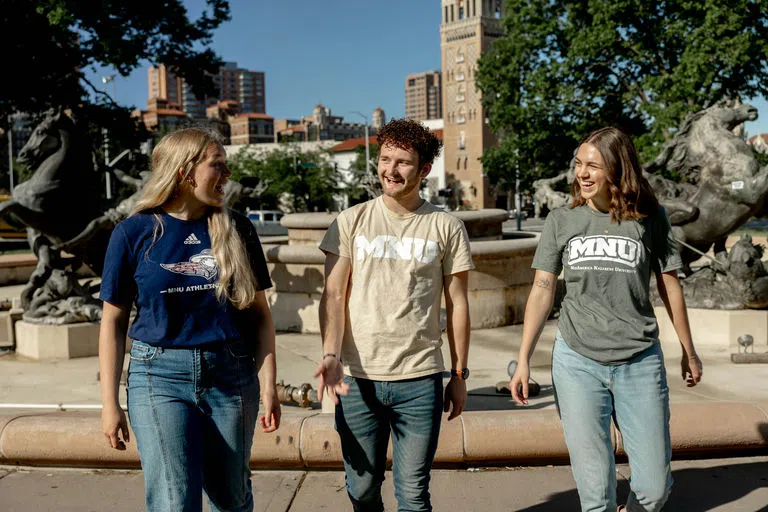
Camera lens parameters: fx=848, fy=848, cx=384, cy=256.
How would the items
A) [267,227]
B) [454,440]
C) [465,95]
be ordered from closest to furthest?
1. [454,440]
2. [267,227]
3. [465,95]

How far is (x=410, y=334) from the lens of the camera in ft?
9.87

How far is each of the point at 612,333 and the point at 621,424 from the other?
0.35m

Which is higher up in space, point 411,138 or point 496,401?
point 411,138

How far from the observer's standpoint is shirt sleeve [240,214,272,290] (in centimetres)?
294

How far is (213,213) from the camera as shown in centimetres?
286

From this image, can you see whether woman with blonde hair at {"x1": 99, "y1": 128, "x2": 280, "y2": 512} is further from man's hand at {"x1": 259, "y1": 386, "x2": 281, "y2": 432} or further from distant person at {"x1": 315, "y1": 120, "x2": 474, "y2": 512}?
distant person at {"x1": 315, "y1": 120, "x2": 474, "y2": 512}

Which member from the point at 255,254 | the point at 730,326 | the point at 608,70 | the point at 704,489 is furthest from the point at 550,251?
the point at 608,70

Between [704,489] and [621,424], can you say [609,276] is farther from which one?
[704,489]

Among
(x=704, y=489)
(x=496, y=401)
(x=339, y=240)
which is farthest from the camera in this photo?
(x=496, y=401)

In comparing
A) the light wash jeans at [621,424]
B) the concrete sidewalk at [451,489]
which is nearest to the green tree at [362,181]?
the light wash jeans at [621,424]

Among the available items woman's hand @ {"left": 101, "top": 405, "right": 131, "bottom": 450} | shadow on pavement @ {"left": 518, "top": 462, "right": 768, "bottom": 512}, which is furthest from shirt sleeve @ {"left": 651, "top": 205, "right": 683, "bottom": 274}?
woman's hand @ {"left": 101, "top": 405, "right": 131, "bottom": 450}

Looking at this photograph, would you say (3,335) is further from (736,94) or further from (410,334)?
(736,94)

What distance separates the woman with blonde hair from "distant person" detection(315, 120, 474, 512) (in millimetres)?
367

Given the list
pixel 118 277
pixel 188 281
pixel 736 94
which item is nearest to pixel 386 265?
pixel 188 281
